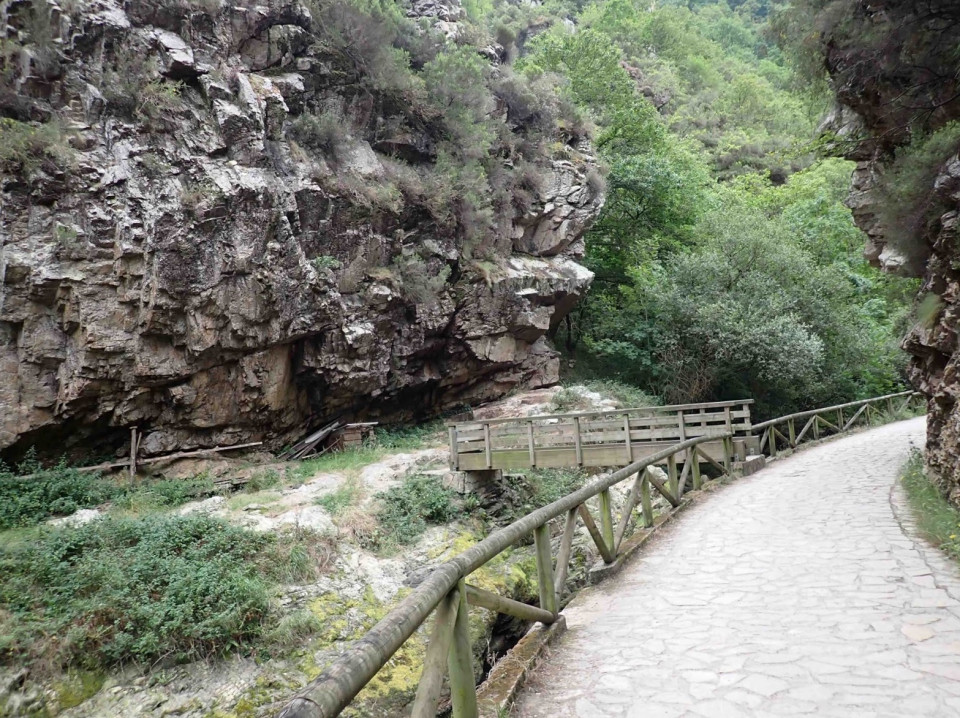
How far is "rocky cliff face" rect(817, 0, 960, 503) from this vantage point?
6926 mm

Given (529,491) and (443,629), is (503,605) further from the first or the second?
(529,491)

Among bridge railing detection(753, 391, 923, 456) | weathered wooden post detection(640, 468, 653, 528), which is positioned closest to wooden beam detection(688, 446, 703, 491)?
weathered wooden post detection(640, 468, 653, 528)

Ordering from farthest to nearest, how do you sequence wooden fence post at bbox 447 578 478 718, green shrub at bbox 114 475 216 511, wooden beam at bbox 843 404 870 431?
wooden beam at bbox 843 404 870 431
green shrub at bbox 114 475 216 511
wooden fence post at bbox 447 578 478 718

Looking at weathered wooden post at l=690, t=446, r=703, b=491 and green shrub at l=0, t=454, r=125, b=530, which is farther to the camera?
green shrub at l=0, t=454, r=125, b=530

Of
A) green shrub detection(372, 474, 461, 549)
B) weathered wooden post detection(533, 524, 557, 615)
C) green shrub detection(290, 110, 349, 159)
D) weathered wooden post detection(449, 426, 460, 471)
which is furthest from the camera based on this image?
green shrub detection(290, 110, 349, 159)

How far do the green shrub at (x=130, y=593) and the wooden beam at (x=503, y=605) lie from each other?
5810mm

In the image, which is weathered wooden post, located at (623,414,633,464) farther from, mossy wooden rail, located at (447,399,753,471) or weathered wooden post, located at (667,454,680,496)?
weathered wooden post, located at (667,454,680,496)

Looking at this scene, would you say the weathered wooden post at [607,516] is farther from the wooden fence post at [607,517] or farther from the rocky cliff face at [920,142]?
the rocky cliff face at [920,142]

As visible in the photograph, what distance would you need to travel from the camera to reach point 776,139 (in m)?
37.1

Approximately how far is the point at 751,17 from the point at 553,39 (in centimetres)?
4531

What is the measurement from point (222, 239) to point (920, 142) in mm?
14482

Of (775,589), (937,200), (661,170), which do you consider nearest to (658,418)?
(937,200)

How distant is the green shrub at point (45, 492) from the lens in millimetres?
11055

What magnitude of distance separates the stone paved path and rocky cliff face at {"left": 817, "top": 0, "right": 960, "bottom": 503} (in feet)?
6.73
